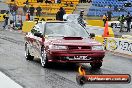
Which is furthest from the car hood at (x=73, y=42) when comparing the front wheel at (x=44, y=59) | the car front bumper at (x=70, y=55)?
the front wheel at (x=44, y=59)

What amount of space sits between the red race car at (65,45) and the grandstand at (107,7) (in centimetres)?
3910

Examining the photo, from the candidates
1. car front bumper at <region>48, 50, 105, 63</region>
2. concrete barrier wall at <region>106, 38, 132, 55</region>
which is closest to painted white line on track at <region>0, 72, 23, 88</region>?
car front bumper at <region>48, 50, 105, 63</region>

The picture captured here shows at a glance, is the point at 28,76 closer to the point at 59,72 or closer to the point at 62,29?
the point at 59,72

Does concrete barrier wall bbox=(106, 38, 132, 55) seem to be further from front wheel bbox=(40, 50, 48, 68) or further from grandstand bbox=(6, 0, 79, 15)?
grandstand bbox=(6, 0, 79, 15)

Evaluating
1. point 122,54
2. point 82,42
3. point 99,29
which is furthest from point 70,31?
point 99,29

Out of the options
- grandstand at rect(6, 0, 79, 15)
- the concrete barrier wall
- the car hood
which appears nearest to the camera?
the car hood

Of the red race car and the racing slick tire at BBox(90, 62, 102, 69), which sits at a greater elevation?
the red race car

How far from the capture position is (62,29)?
12445mm

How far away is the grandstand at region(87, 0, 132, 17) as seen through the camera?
51594 millimetres

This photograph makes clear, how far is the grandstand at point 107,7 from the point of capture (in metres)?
51.6

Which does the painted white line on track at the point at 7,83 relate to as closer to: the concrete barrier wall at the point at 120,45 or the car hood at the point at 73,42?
the car hood at the point at 73,42

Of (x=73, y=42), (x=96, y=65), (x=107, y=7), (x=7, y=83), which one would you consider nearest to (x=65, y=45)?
(x=73, y=42)

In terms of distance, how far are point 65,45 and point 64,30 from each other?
4.23 feet

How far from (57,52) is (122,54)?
301 inches
